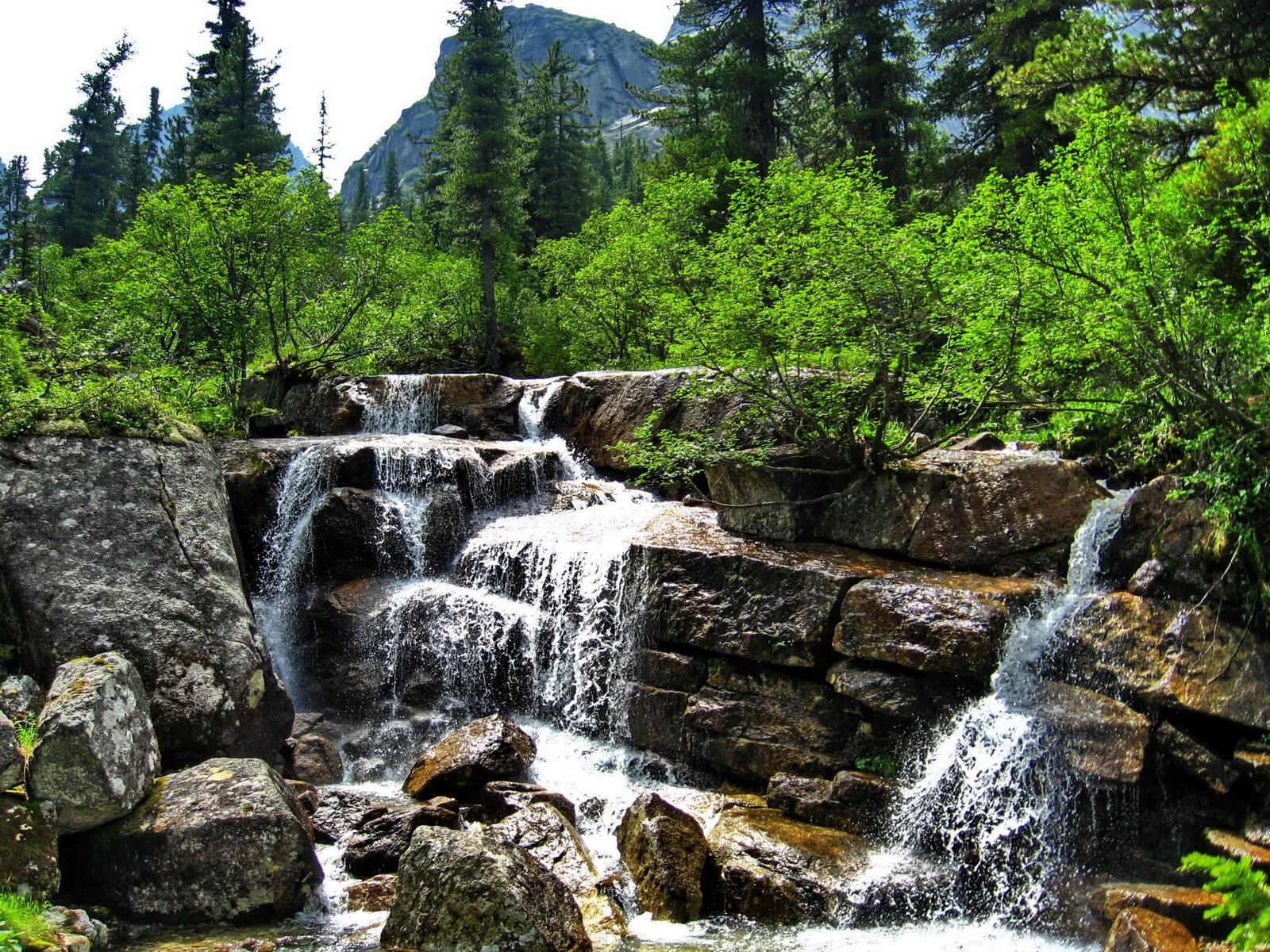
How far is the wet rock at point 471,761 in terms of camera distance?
943cm

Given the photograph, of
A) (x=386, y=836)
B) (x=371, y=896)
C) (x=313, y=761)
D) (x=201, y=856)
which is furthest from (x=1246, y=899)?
(x=313, y=761)

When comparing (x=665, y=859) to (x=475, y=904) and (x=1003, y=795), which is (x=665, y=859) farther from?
(x=1003, y=795)

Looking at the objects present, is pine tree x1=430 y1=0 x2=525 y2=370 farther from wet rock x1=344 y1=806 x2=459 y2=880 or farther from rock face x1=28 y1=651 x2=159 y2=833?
rock face x1=28 y1=651 x2=159 y2=833

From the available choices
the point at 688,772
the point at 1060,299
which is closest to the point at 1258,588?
the point at 1060,299

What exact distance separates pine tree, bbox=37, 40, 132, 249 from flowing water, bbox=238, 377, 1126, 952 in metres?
37.2

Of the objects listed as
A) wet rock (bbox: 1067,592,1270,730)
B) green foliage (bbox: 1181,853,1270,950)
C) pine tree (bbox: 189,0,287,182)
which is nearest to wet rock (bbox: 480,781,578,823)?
wet rock (bbox: 1067,592,1270,730)

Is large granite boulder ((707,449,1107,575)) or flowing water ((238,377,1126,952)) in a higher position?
large granite boulder ((707,449,1107,575))

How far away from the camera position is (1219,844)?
6762mm

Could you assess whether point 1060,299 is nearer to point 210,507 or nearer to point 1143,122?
point 1143,122

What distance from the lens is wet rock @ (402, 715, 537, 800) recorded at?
30.9ft

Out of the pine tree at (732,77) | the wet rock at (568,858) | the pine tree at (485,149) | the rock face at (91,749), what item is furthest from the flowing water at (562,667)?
the pine tree at (485,149)

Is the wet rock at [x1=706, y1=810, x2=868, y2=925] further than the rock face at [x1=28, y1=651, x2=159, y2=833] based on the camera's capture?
Yes

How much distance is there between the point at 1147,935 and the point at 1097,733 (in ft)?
6.19

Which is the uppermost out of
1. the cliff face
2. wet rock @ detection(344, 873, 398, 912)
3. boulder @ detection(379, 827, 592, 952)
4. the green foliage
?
the cliff face
